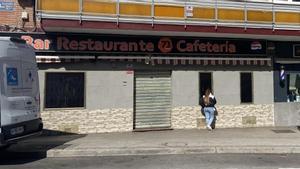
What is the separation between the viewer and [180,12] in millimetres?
15617

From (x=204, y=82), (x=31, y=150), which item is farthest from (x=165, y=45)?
(x=31, y=150)

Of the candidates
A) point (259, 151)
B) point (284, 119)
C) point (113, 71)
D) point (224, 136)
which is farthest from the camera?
point (284, 119)

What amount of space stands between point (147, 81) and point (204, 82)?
235cm

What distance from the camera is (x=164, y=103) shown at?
16891 millimetres

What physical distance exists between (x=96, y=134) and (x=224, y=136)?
455 centimetres

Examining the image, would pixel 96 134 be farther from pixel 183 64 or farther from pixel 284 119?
pixel 284 119

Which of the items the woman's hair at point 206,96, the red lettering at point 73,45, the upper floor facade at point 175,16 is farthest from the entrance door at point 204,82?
the red lettering at point 73,45

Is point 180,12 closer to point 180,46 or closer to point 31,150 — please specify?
point 180,46

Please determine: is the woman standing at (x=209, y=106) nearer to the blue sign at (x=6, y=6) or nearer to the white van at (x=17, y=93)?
the white van at (x=17, y=93)

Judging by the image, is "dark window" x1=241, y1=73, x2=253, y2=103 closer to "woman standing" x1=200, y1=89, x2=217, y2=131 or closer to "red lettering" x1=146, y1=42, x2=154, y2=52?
"woman standing" x1=200, y1=89, x2=217, y2=131

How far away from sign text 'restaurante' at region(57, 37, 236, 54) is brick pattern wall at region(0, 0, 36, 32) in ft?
3.86

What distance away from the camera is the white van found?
33.6 ft

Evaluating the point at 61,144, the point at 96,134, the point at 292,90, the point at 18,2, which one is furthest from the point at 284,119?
the point at 18,2

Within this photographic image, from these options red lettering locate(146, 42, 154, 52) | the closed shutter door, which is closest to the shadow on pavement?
the closed shutter door
